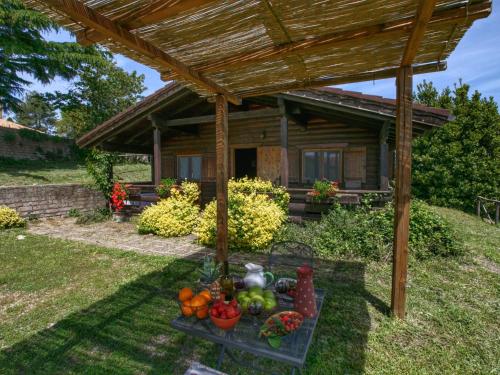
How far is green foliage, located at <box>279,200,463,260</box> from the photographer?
5266mm

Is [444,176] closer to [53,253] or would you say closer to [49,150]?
[53,253]

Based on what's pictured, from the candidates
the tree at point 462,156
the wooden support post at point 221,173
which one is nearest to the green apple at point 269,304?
the wooden support post at point 221,173

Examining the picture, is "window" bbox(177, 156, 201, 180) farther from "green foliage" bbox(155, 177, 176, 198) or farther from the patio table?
the patio table

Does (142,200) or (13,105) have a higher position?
(13,105)

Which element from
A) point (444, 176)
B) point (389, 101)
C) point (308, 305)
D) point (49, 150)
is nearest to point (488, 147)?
point (444, 176)

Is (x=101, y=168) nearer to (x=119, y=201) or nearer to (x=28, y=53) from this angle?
(x=119, y=201)

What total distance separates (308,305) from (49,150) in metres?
23.7

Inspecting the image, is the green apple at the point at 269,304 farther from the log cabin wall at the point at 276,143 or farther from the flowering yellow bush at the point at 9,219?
the flowering yellow bush at the point at 9,219

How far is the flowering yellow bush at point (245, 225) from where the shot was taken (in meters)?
5.99

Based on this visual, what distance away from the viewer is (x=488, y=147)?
13289 millimetres

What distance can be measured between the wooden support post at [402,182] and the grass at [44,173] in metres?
10.9

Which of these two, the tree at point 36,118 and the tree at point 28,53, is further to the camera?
the tree at point 36,118

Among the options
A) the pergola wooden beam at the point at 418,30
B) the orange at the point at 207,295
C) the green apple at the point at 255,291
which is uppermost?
the pergola wooden beam at the point at 418,30

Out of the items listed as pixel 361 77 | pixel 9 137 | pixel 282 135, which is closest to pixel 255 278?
pixel 361 77
